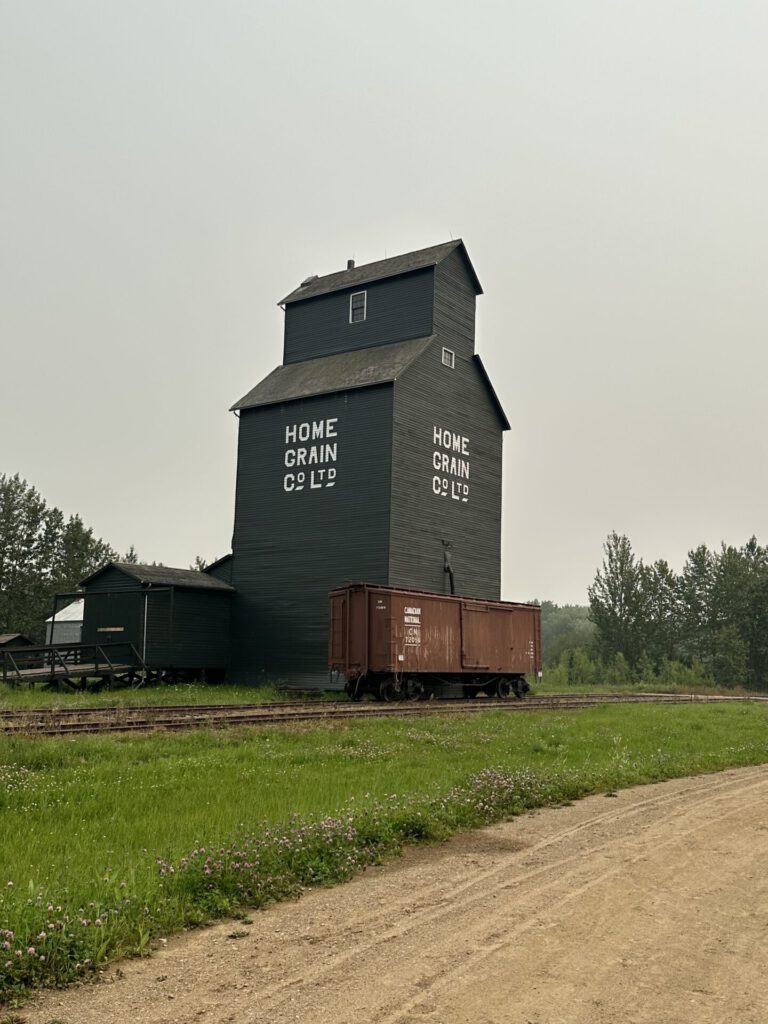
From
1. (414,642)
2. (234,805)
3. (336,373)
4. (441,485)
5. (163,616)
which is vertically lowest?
(234,805)

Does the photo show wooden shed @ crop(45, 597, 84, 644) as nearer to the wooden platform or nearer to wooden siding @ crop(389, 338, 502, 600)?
the wooden platform

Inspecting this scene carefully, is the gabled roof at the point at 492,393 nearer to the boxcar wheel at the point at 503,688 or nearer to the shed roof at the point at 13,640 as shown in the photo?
the boxcar wheel at the point at 503,688

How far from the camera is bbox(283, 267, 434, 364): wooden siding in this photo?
40031mm

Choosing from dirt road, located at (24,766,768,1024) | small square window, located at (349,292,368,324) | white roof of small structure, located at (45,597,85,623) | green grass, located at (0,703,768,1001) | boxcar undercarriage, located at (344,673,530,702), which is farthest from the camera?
white roof of small structure, located at (45,597,85,623)

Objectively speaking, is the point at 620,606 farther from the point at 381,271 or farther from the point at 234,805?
the point at 234,805

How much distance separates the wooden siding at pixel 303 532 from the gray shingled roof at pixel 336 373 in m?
0.45

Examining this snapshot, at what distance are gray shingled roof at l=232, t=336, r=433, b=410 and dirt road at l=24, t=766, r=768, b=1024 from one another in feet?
95.9

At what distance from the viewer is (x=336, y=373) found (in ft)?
130

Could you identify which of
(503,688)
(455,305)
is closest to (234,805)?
(503,688)

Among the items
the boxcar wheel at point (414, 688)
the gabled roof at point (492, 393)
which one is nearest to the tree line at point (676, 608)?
the gabled roof at point (492, 393)

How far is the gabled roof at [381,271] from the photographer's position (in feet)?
133

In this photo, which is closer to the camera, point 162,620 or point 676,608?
point 162,620

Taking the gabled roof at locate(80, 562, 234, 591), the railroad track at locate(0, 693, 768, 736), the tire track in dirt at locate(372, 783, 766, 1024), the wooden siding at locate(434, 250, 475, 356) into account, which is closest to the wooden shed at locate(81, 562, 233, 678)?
the gabled roof at locate(80, 562, 234, 591)

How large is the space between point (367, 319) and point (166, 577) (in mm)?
14754
